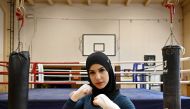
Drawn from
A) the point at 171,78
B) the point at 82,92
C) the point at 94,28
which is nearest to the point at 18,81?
the point at 82,92

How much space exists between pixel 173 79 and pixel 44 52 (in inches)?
305

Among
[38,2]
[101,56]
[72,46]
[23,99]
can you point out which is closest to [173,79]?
[101,56]

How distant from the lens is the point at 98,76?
1653mm

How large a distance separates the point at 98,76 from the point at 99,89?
85 mm

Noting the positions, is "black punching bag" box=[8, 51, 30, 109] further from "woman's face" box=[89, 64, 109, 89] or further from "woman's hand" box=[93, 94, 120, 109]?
"woman's hand" box=[93, 94, 120, 109]

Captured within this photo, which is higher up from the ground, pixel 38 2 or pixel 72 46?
pixel 38 2

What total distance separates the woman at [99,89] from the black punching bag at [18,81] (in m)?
0.41

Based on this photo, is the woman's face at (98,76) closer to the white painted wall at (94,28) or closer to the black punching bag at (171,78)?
the black punching bag at (171,78)

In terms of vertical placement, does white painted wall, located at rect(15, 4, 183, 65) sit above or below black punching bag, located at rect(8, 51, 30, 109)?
above

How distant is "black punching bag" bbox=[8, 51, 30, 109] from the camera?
6.52ft

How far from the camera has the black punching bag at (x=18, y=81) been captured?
1.99m

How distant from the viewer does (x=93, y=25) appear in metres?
9.70

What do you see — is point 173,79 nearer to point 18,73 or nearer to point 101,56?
point 101,56

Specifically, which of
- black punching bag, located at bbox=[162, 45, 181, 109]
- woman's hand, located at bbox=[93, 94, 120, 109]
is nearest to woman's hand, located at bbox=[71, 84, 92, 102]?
woman's hand, located at bbox=[93, 94, 120, 109]
